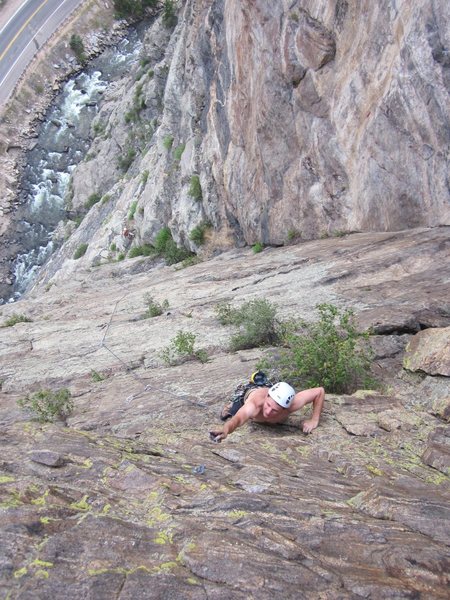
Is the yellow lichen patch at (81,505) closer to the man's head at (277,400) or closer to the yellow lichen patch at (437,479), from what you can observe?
the man's head at (277,400)

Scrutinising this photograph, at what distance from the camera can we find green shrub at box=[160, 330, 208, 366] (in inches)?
423

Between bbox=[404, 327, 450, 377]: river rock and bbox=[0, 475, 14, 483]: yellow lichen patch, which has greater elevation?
bbox=[0, 475, 14, 483]: yellow lichen patch

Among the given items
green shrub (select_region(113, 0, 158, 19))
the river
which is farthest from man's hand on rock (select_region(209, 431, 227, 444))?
green shrub (select_region(113, 0, 158, 19))

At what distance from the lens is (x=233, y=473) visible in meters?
6.00

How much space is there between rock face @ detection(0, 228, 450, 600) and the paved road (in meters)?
39.8

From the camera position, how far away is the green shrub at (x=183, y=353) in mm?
10750

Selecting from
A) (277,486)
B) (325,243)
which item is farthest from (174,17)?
(277,486)

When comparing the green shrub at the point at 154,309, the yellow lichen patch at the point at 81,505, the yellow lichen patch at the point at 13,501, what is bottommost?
the green shrub at the point at 154,309

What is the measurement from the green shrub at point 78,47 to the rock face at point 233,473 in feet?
135

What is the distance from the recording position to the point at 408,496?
5.39 meters

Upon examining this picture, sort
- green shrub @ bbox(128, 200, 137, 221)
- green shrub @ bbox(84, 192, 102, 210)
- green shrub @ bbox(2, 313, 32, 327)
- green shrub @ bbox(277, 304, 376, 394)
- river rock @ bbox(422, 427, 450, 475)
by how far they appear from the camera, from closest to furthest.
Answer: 1. river rock @ bbox(422, 427, 450, 475)
2. green shrub @ bbox(277, 304, 376, 394)
3. green shrub @ bbox(2, 313, 32, 327)
4. green shrub @ bbox(128, 200, 137, 221)
5. green shrub @ bbox(84, 192, 102, 210)

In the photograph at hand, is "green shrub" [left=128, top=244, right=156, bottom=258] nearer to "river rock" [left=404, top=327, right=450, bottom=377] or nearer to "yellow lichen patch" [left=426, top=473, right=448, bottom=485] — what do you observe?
"river rock" [left=404, top=327, right=450, bottom=377]

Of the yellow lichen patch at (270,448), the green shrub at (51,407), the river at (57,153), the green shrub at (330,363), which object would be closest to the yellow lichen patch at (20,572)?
the yellow lichen patch at (270,448)

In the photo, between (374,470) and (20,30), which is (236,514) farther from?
(20,30)
